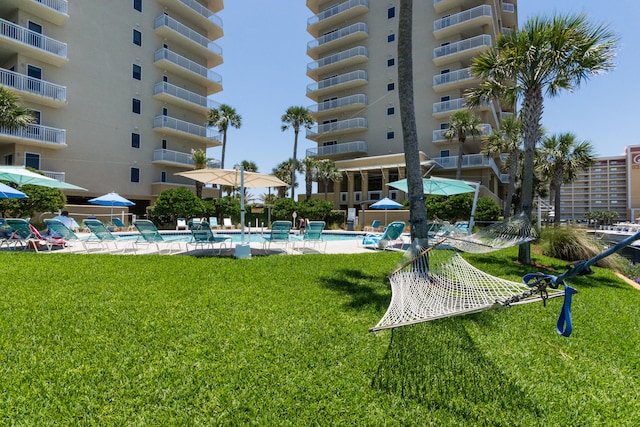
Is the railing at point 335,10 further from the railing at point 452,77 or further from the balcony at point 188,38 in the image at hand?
the balcony at point 188,38

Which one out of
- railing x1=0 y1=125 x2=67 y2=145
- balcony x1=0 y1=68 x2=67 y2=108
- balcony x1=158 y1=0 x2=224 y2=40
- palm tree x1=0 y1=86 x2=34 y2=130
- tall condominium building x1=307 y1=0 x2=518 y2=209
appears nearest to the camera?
palm tree x1=0 y1=86 x2=34 y2=130

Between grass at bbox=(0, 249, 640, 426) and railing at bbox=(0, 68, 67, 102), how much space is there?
2081 centimetres

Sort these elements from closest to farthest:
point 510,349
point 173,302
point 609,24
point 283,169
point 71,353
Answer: point 71,353 → point 510,349 → point 173,302 → point 609,24 → point 283,169

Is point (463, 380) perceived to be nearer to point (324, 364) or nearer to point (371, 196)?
point (324, 364)

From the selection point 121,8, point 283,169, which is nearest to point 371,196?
point 283,169

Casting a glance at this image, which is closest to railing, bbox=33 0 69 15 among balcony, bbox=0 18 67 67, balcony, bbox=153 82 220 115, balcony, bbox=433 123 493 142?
balcony, bbox=0 18 67 67

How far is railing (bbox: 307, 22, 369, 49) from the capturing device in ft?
113

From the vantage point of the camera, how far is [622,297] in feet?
19.7

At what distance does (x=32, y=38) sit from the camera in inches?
800

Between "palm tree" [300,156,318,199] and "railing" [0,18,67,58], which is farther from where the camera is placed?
"palm tree" [300,156,318,199]

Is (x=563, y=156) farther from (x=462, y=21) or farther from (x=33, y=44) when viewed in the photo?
(x=33, y=44)

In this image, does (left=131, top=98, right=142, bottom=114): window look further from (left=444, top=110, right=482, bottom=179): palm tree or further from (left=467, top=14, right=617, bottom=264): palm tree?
(left=467, top=14, right=617, bottom=264): palm tree

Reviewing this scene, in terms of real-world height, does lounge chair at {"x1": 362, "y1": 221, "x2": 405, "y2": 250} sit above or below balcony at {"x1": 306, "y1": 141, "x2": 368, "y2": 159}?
below

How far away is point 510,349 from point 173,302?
4255 mm
